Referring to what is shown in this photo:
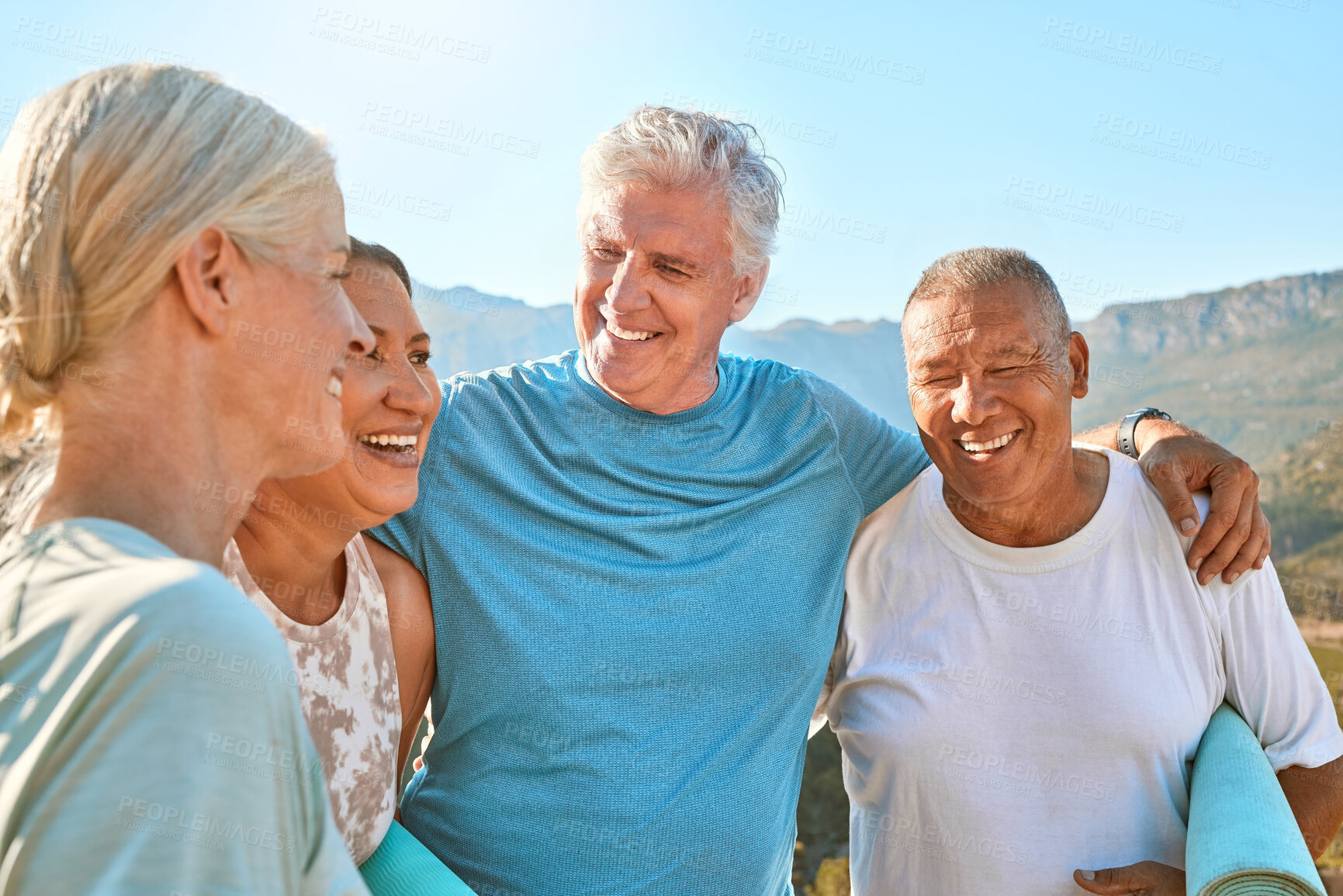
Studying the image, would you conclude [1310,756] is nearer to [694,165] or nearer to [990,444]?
[990,444]

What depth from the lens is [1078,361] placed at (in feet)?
9.29

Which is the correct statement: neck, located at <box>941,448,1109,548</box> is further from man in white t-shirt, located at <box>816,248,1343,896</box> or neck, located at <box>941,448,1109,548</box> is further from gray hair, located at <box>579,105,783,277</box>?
gray hair, located at <box>579,105,783,277</box>

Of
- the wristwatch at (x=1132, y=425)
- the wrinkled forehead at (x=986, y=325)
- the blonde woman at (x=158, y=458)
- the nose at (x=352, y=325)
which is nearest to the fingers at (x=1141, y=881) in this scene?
the wristwatch at (x=1132, y=425)

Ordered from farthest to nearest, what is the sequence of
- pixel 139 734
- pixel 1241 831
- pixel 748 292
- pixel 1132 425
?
pixel 748 292, pixel 1132 425, pixel 1241 831, pixel 139 734

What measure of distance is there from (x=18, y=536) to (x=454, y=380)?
1752mm

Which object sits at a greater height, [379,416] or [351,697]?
[379,416]

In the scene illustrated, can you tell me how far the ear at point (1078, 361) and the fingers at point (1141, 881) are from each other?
122 centimetres

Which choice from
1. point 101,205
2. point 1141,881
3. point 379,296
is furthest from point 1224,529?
point 101,205

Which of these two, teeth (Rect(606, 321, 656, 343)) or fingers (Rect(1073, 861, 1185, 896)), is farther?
teeth (Rect(606, 321, 656, 343))

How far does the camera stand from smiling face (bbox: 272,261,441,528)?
6.82 ft

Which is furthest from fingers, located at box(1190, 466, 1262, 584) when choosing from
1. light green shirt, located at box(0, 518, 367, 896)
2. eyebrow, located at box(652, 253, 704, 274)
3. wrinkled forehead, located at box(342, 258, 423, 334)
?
light green shirt, located at box(0, 518, 367, 896)

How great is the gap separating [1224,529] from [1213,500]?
0.11 metres

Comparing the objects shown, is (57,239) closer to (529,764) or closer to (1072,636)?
(529,764)

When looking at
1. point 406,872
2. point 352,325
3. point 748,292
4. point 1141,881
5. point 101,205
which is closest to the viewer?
point 101,205
